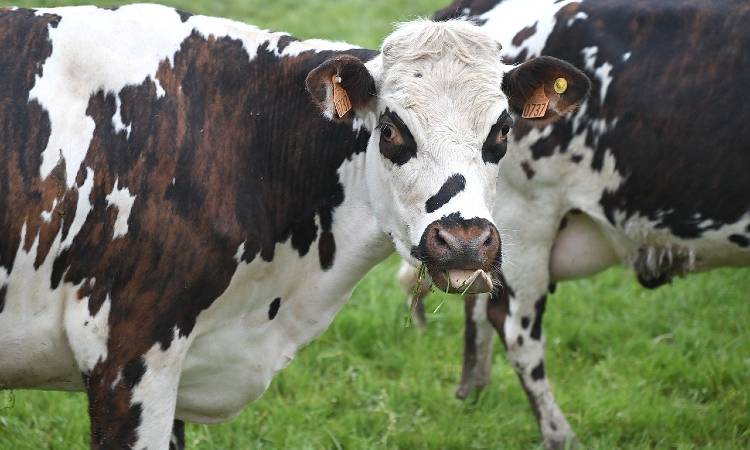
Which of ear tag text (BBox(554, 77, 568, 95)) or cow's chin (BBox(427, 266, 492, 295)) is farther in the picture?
ear tag text (BBox(554, 77, 568, 95))

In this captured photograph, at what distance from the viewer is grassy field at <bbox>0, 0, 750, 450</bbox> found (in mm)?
5738

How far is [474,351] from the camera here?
6.32m

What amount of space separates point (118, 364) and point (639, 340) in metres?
3.87

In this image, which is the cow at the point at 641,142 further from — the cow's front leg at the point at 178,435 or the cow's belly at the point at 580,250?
the cow's front leg at the point at 178,435

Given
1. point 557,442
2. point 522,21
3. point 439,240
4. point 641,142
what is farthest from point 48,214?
point 557,442

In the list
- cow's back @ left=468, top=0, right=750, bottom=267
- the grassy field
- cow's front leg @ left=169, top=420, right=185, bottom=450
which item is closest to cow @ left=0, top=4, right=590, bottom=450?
cow's front leg @ left=169, top=420, right=185, bottom=450

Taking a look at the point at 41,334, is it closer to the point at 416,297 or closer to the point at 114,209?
the point at 114,209

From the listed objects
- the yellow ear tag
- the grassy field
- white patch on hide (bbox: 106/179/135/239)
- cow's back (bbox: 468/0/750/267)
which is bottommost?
the grassy field

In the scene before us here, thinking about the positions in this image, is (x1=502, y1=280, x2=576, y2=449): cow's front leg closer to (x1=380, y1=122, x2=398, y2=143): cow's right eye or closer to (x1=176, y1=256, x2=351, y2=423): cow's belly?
(x1=176, y1=256, x2=351, y2=423): cow's belly

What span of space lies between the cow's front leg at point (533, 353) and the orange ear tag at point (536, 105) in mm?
1519

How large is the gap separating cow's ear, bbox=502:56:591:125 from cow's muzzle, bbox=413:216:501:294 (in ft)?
2.40

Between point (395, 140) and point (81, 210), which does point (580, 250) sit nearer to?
point (395, 140)

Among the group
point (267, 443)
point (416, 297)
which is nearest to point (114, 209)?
point (416, 297)

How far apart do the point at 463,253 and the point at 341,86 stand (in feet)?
2.73
